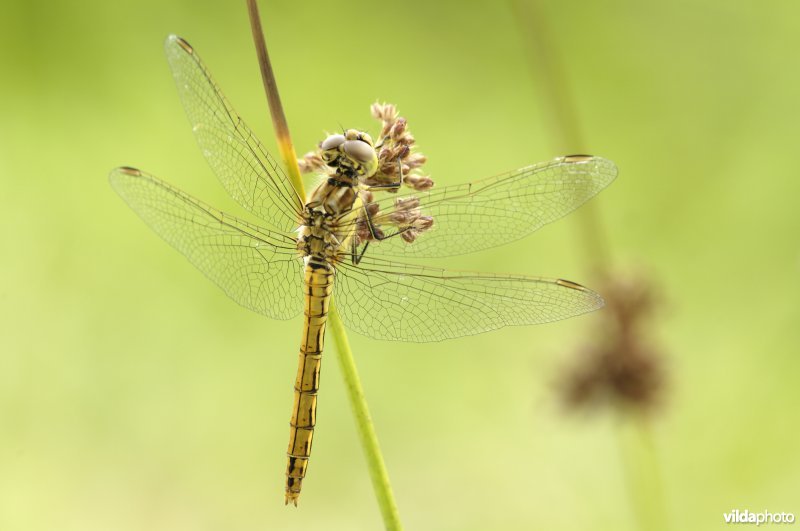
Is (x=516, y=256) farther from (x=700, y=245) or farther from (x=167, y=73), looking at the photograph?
(x=167, y=73)

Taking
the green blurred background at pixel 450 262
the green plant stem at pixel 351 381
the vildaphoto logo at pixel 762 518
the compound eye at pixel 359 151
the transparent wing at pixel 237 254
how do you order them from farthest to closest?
the green blurred background at pixel 450 262
the vildaphoto logo at pixel 762 518
the transparent wing at pixel 237 254
the compound eye at pixel 359 151
the green plant stem at pixel 351 381

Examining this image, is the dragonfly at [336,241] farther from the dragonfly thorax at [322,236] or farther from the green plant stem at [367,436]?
the green plant stem at [367,436]

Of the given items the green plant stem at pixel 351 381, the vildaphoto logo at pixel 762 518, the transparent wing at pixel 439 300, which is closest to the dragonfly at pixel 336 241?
the transparent wing at pixel 439 300

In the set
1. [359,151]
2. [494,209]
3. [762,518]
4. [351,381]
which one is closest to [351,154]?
[359,151]

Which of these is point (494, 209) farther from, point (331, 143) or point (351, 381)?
point (351, 381)

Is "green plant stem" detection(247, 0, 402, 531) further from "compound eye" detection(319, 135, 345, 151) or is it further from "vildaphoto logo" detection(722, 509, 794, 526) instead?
"vildaphoto logo" detection(722, 509, 794, 526)

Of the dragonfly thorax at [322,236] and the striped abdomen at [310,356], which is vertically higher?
the dragonfly thorax at [322,236]

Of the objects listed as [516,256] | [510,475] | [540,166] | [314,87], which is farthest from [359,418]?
[314,87]
